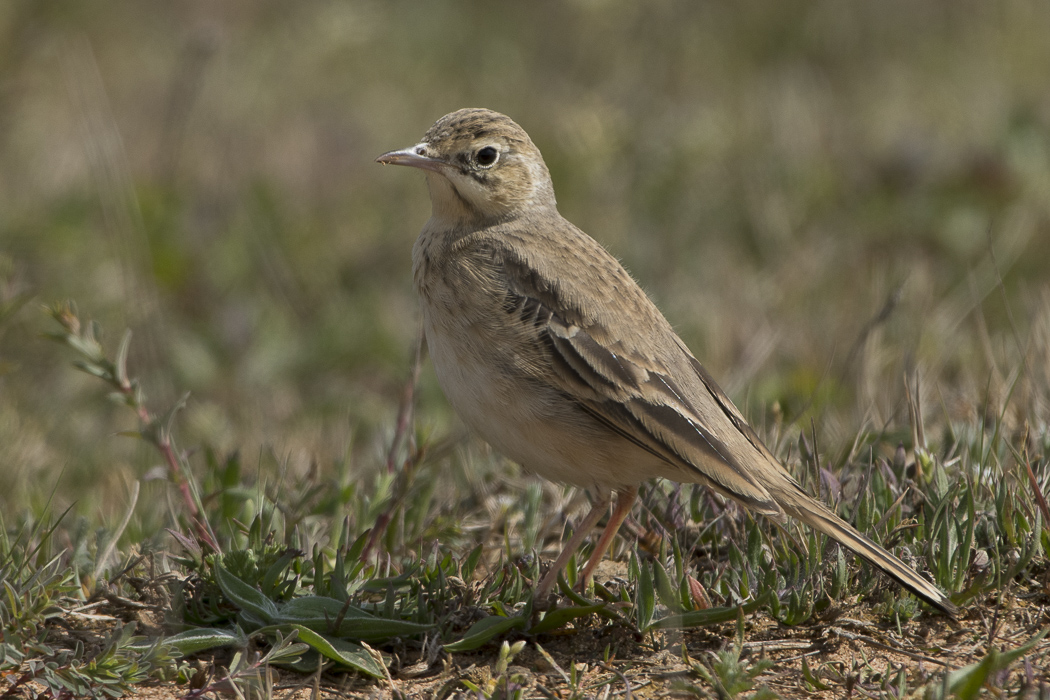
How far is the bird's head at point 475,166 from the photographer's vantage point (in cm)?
466

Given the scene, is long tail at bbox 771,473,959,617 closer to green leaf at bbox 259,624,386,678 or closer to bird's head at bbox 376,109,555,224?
green leaf at bbox 259,624,386,678

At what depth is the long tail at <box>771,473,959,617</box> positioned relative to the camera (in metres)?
3.53

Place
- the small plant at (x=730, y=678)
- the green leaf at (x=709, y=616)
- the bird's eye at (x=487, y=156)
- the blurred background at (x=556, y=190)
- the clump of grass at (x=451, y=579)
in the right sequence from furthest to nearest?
1. the blurred background at (x=556, y=190)
2. the bird's eye at (x=487, y=156)
3. the green leaf at (x=709, y=616)
4. the clump of grass at (x=451, y=579)
5. the small plant at (x=730, y=678)

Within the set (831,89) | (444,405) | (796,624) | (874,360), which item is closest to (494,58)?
(831,89)

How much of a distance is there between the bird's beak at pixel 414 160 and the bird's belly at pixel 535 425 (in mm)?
925

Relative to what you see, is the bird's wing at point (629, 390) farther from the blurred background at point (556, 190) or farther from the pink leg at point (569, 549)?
the blurred background at point (556, 190)

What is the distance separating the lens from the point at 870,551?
3.53 metres

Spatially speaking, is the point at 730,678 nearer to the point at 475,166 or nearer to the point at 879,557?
the point at 879,557

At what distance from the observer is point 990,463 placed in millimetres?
4387

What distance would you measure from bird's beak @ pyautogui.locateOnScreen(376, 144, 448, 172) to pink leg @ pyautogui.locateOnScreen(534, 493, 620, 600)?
1513 millimetres

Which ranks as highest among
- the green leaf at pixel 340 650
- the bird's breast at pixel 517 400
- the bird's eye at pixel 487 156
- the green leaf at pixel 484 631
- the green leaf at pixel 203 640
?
the bird's eye at pixel 487 156

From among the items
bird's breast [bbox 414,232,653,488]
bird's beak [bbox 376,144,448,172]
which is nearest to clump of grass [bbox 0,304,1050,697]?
bird's breast [bbox 414,232,653,488]

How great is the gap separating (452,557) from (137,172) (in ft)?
20.1

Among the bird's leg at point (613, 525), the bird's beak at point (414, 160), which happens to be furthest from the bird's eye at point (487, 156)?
the bird's leg at point (613, 525)
